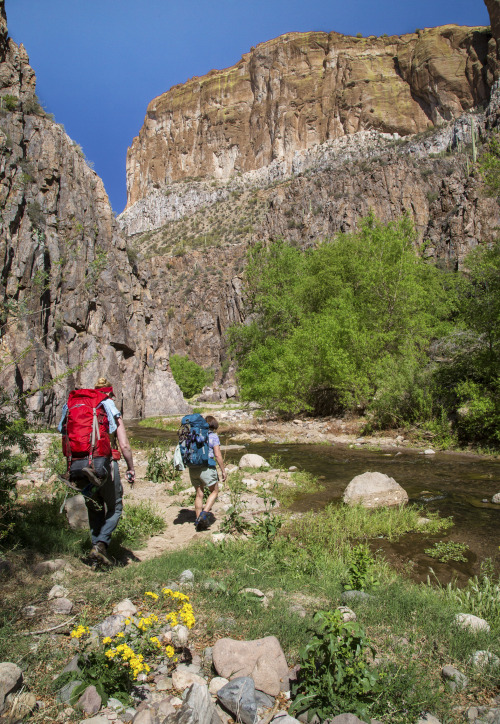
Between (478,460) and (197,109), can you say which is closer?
(478,460)

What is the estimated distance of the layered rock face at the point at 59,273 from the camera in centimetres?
2289

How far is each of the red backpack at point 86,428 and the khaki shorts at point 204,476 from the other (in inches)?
87.7

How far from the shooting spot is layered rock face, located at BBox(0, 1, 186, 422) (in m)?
22.9

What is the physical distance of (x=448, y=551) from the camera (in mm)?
5730

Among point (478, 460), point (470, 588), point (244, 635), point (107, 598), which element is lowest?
point (478, 460)

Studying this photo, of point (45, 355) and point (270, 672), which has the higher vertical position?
point (45, 355)

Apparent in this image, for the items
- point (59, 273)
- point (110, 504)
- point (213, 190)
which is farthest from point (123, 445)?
point (213, 190)

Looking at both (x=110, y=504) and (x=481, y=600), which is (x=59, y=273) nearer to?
(x=110, y=504)

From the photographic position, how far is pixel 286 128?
4013 inches

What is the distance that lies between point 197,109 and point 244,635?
466 ft

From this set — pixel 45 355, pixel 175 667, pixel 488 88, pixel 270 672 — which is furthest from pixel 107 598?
pixel 488 88

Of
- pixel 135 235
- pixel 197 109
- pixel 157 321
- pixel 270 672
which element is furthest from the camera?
pixel 197 109

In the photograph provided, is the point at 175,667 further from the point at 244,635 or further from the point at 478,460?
the point at 478,460

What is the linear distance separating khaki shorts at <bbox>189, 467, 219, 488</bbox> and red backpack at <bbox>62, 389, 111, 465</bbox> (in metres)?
2.23
